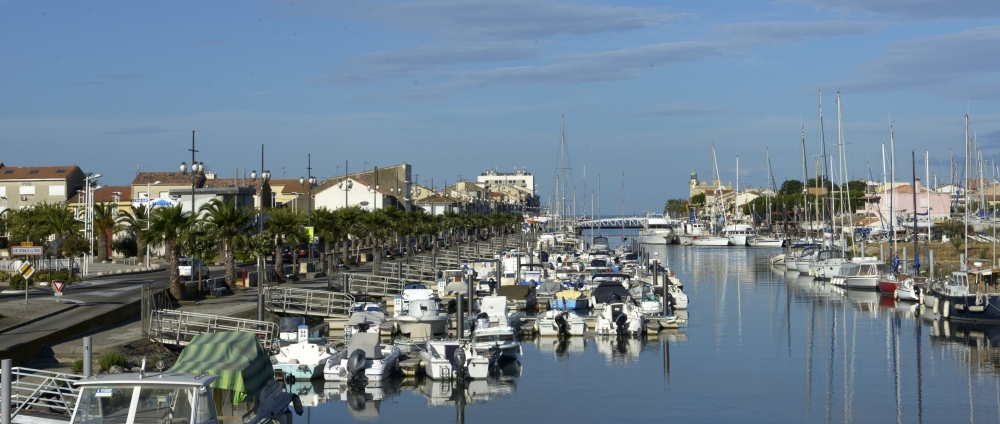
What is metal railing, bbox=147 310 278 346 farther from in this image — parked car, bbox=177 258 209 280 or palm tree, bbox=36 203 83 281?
palm tree, bbox=36 203 83 281

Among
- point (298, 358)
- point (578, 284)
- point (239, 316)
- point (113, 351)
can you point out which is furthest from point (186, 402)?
point (578, 284)

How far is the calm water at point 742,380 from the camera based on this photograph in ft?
119

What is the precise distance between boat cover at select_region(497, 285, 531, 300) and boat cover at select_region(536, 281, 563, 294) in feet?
10.3

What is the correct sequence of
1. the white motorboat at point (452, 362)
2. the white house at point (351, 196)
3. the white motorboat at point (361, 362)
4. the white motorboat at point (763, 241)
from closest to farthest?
the white motorboat at point (361, 362)
the white motorboat at point (452, 362)
the white house at point (351, 196)
the white motorboat at point (763, 241)

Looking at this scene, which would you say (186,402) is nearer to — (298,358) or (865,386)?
(298,358)

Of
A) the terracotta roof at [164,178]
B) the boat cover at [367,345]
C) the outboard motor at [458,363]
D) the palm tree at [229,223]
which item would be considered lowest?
the outboard motor at [458,363]

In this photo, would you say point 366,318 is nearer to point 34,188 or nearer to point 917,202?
point 34,188

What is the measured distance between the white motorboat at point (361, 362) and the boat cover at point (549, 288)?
32.3m

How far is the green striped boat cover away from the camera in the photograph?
25156 mm

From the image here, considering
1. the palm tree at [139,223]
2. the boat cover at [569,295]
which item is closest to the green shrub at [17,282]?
the palm tree at [139,223]

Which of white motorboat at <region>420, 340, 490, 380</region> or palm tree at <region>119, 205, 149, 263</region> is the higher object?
palm tree at <region>119, 205, 149, 263</region>

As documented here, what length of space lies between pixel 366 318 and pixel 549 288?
2545cm

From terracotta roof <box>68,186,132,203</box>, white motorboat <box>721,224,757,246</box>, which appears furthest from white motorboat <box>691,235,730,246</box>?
terracotta roof <box>68,186,132,203</box>

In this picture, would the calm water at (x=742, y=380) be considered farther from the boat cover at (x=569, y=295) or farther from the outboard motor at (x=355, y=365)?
the boat cover at (x=569, y=295)
